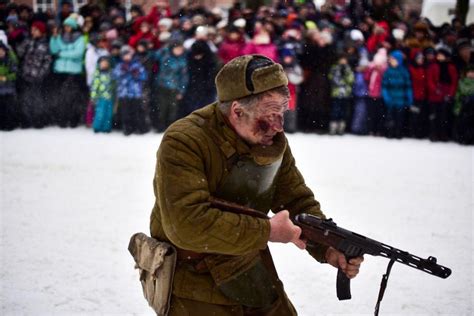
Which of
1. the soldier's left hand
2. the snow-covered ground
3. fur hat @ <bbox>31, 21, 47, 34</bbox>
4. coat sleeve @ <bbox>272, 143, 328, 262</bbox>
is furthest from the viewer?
fur hat @ <bbox>31, 21, 47, 34</bbox>

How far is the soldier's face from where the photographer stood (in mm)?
2359

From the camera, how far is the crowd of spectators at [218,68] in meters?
10.4

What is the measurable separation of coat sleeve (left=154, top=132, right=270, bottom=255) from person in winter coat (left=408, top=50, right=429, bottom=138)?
8.82 metres

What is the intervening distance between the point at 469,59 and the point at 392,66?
140 cm

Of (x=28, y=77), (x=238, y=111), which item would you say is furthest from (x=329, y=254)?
(x=28, y=77)

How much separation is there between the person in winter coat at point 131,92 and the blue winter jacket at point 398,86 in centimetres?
436

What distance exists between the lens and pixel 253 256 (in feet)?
8.50

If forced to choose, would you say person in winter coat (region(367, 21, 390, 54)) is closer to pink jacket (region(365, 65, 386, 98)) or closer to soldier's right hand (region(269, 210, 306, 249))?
pink jacket (region(365, 65, 386, 98))

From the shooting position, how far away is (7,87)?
35.1ft

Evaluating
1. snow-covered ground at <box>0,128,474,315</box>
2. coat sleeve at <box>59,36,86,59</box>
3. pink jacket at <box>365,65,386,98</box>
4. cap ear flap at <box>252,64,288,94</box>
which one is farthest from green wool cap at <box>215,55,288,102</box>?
coat sleeve at <box>59,36,86,59</box>

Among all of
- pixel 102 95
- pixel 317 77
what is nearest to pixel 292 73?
pixel 317 77

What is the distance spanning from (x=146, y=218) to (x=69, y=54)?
5809 millimetres

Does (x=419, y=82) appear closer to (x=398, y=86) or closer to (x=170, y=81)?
(x=398, y=86)

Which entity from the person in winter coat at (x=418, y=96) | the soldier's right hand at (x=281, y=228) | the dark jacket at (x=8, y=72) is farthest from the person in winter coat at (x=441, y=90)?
the soldier's right hand at (x=281, y=228)
